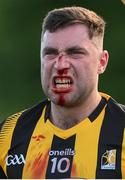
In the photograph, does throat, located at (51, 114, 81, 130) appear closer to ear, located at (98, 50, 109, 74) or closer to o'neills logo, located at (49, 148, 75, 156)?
o'neills logo, located at (49, 148, 75, 156)

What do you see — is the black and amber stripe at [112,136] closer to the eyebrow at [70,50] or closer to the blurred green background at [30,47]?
the eyebrow at [70,50]

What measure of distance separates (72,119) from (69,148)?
0.17 meters

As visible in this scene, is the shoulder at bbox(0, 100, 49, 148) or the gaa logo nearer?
the gaa logo

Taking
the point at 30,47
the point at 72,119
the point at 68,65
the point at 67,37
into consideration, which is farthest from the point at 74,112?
the point at 30,47

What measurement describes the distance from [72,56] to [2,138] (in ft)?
2.21

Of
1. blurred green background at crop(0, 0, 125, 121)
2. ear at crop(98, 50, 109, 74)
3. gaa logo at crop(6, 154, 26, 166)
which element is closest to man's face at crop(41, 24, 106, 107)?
ear at crop(98, 50, 109, 74)

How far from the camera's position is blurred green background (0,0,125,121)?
1077 cm

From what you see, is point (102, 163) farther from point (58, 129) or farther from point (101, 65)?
point (101, 65)

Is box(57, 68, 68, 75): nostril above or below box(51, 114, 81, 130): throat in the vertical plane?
above

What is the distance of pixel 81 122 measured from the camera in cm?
309

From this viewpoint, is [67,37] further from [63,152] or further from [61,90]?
[63,152]

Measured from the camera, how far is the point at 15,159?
3125mm

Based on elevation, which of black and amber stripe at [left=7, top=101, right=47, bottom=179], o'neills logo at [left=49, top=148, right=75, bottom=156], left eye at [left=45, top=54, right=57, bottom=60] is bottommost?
o'neills logo at [left=49, top=148, right=75, bottom=156]

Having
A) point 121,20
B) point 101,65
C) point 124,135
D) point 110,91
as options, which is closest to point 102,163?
point 124,135
